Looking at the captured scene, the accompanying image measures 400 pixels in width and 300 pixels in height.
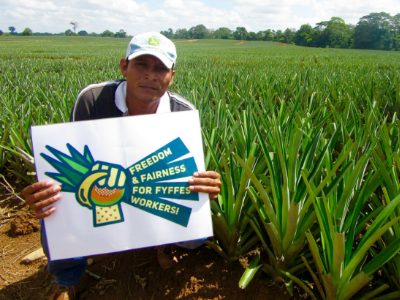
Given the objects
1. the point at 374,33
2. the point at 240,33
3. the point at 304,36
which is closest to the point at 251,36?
the point at 240,33

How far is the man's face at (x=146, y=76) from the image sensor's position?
1.43m

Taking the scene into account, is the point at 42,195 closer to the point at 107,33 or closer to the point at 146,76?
the point at 146,76

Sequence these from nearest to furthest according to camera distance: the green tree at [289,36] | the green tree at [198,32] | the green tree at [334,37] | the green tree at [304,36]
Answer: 1. the green tree at [334,37]
2. the green tree at [304,36]
3. the green tree at [289,36]
4. the green tree at [198,32]

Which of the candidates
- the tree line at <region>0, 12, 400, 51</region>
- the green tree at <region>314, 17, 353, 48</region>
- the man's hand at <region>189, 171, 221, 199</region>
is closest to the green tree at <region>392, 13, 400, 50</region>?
the tree line at <region>0, 12, 400, 51</region>

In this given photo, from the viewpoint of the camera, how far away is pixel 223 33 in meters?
85.0

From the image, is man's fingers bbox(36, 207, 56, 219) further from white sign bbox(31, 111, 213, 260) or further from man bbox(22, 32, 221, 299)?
man bbox(22, 32, 221, 299)

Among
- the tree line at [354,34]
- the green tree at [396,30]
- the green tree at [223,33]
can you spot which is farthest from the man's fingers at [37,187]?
the green tree at [223,33]

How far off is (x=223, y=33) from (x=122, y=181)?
89.0 metres

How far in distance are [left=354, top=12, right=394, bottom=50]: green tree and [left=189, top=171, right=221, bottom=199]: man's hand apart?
199 feet

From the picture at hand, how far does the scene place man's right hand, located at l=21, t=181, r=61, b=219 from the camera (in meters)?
1.08

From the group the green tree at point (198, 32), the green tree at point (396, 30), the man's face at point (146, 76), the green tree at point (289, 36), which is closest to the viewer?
the man's face at point (146, 76)

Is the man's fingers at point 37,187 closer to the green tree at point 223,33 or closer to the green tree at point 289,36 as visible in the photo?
the green tree at point 289,36

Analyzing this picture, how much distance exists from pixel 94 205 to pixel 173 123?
0.38 metres

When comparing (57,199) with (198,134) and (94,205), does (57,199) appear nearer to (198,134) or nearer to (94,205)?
(94,205)
